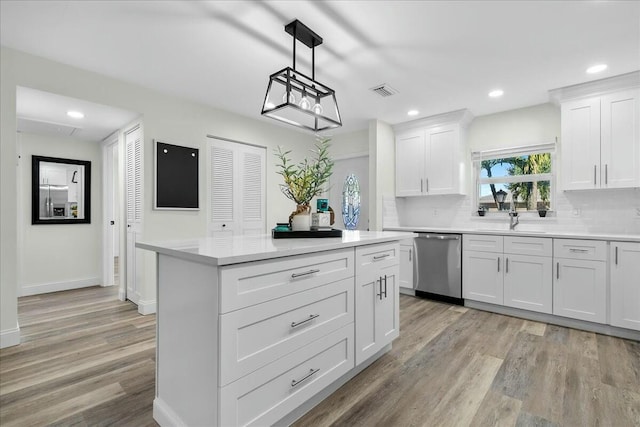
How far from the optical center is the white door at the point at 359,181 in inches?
211

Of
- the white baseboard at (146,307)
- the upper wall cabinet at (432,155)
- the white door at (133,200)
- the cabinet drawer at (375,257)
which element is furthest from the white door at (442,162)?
the white baseboard at (146,307)

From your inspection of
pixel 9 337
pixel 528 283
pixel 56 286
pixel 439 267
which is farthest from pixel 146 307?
pixel 528 283

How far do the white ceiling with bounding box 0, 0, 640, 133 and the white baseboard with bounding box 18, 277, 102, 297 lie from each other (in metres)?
3.23

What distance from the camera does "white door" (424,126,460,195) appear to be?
4285 millimetres

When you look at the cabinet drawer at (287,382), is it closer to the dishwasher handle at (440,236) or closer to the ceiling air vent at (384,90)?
the dishwasher handle at (440,236)

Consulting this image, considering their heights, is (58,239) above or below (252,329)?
above

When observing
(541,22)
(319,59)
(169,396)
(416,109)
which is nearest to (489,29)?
(541,22)

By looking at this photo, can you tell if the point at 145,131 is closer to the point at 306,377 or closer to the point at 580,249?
the point at 306,377

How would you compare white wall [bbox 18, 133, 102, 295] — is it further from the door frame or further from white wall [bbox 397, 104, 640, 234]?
white wall [bbox 397, 104, 640, 234]

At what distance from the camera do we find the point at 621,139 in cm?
314

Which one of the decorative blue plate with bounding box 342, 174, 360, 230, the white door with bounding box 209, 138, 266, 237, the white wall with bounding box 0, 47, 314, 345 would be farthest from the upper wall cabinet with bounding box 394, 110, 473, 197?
the white door with bounding box 209, 138, 266, 237

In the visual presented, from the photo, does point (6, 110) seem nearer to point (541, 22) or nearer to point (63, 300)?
point (63, 300)

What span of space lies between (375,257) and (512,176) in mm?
3013

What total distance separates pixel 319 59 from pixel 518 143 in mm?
2900
